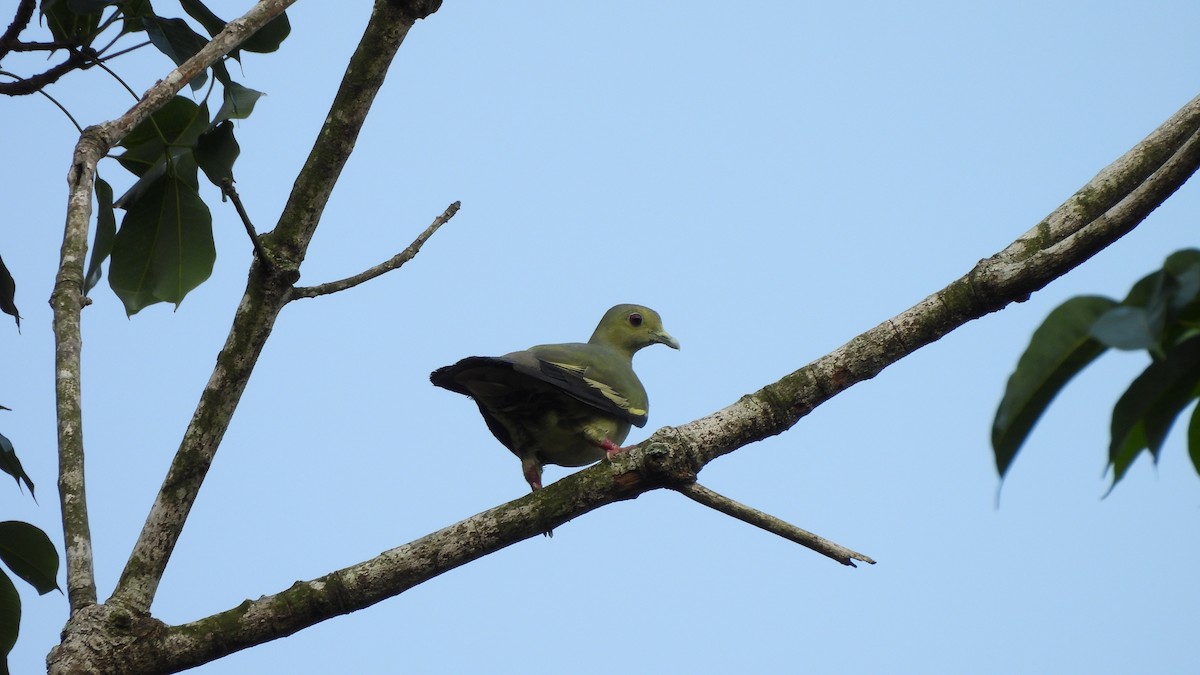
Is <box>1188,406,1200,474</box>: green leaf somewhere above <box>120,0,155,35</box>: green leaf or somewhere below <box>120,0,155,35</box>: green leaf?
below

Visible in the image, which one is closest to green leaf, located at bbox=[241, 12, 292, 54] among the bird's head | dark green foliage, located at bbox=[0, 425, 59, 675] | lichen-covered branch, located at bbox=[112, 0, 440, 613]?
lichen-covered branch, located at bbox=[112, 0, 440, 613]

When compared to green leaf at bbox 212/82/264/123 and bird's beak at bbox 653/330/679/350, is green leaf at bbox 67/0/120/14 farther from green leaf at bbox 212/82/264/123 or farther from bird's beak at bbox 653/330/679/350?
bird's beak at bbox 653/330/679/350

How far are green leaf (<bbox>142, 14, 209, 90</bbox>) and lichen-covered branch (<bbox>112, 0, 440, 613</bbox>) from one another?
3.00 feet

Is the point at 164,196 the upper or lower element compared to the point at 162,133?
lower

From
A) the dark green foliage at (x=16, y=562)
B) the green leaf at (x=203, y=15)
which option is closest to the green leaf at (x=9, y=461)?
the dark green foliage at (x=16, y=562)

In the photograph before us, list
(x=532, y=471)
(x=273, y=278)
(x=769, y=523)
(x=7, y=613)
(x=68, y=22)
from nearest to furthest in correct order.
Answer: (x=769, y=523) < (x=273, y=278) < (x=7, y=613) < (x=68, y=22) < (x=532, y=471)

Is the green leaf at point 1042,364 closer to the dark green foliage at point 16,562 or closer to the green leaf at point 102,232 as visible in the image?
the dark green foliage at point 16,562

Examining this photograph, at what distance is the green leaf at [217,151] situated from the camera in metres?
3.60

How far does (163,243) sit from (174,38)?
2.29ft

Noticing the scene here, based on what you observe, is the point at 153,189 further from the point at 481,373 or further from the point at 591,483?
the point at 591,483

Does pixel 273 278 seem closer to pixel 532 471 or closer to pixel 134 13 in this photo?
pixel 134 13

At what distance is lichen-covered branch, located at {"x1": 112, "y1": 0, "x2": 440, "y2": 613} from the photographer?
121 inches

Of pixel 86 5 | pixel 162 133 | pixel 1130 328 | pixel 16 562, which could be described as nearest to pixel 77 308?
pixel 16 562

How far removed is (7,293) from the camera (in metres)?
3.93
